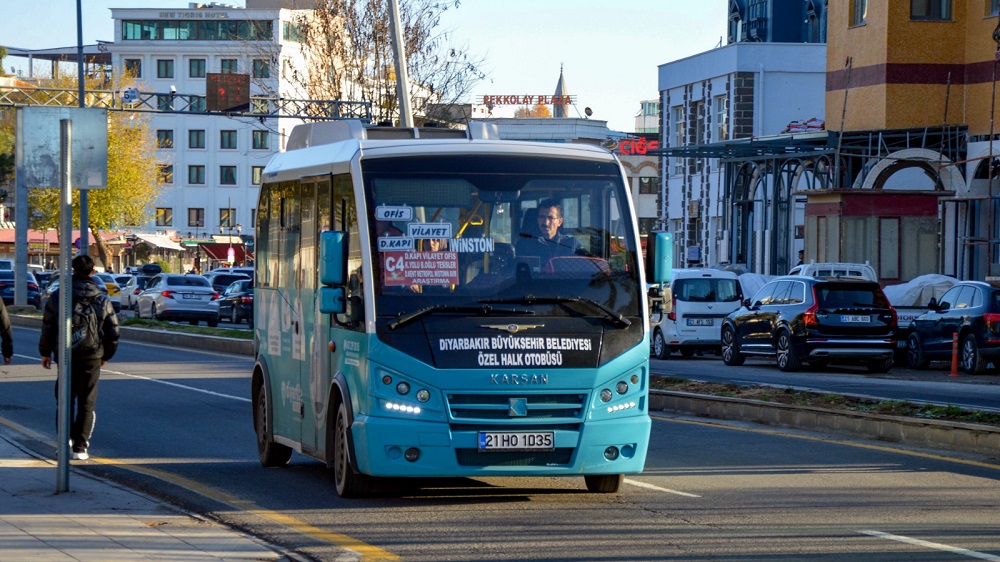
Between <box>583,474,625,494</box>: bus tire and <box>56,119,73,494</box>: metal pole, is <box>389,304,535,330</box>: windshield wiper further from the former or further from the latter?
<box>56,119,73,494</box>: metal pole

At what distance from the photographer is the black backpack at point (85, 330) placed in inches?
523

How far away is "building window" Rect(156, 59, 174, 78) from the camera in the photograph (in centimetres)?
11062

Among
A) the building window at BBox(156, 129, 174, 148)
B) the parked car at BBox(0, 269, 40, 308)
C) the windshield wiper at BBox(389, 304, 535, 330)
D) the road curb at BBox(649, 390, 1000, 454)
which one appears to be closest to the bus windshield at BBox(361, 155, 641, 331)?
the windshield wiper at BBox(389, 304, 535, 330)

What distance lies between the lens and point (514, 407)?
10.3 meters

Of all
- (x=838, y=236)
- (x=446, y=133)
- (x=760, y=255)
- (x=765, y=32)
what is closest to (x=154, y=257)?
(x=765, y=32)

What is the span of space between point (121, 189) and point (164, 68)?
33.3 m

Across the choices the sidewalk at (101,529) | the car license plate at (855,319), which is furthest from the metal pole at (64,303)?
the car license plate at (855,319)

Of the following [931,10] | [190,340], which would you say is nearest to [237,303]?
[190,340]

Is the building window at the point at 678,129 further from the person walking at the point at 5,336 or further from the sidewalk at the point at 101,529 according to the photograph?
the sidewalk at the point at 101,529

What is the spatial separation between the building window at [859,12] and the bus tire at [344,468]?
34762 mm

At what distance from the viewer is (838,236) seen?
126 feet

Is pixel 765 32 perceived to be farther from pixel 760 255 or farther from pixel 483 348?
pixel 483 348

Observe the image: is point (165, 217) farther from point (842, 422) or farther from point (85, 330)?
point (85, 330)

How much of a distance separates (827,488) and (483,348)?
3.06 meters
